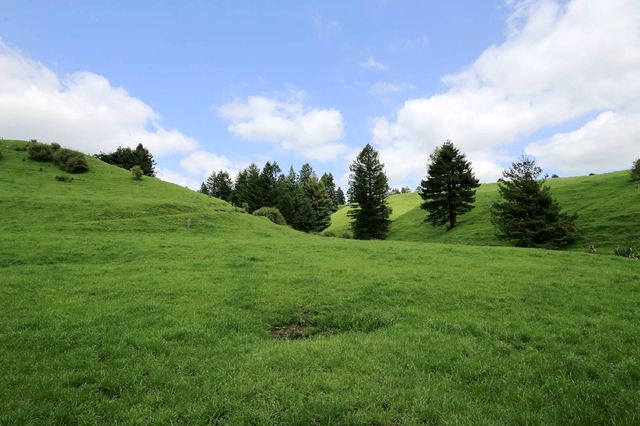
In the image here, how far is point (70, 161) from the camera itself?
61.6 metres

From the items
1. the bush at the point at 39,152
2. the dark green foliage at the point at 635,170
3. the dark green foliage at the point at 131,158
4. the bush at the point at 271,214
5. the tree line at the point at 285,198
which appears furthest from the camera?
the dark green foliage at the point at 131,158

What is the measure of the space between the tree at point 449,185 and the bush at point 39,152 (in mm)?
65004

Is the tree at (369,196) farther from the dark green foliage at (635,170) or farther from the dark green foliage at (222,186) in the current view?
the dark green foliage at (222,186)

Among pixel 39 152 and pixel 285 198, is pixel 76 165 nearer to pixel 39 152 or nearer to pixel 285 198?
pixel 39 152

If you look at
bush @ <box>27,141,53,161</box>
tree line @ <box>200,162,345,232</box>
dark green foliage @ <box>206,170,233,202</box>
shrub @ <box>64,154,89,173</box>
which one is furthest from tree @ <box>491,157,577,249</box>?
dark green foliage @ <box>206,170,233,202</box>

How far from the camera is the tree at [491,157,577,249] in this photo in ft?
136

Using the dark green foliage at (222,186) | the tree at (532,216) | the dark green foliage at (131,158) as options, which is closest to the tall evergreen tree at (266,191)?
the dark green foliage at (222,186)

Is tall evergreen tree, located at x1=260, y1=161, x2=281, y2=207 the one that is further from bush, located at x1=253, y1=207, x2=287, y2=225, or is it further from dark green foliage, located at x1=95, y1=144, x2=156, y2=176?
dark green foliage, located at x1=95, y1=144, x2=156, y2=176

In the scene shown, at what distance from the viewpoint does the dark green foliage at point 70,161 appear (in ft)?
201

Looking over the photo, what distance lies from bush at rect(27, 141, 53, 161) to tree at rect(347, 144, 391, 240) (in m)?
53.0

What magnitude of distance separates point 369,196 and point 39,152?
57228 millimetres

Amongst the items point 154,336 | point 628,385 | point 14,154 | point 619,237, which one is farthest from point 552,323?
point 14,154

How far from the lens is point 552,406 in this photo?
22.9 ft

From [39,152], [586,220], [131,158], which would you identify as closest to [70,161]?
[39,152]
